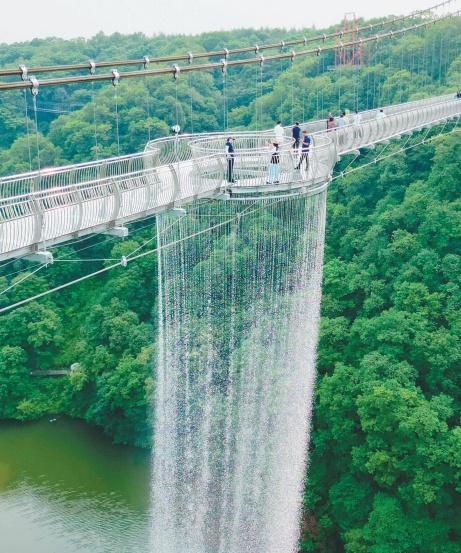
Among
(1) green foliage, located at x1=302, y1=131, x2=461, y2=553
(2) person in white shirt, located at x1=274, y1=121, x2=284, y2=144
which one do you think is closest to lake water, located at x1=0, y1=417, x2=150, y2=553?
(1) green foliage, located at x1=302, y1=131, x2=461, y2=553

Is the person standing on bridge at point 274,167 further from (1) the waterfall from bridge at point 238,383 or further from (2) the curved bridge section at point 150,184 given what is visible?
(1) the waterfall from bridge at point 238,383

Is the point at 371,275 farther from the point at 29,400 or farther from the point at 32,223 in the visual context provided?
the point at 32,223

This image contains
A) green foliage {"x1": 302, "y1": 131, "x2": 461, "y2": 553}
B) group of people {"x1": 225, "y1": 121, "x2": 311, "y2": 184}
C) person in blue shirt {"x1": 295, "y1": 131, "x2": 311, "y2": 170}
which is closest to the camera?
group of people {"x1": 225, "y1": 121, "x2": 311, "y2": 184}

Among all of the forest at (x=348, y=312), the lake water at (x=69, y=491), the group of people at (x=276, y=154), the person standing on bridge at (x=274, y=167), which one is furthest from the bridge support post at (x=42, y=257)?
the lake water at (x=69, y=491)

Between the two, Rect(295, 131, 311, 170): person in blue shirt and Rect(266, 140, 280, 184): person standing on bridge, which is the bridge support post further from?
Rect(295, 131, 311, 170): person in blue shirt

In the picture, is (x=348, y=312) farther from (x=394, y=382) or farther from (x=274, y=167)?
(x=274, y=167)

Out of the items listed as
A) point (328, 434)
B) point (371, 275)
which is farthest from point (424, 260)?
point (328, 434)
